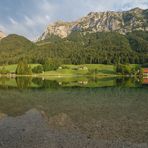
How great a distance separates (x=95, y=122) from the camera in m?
35.2

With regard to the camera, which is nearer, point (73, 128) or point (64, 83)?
point (73, 128)

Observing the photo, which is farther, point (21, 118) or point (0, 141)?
point (21, 118)

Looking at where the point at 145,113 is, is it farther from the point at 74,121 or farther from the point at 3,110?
the point at 3,110

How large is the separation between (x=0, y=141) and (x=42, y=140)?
381cm

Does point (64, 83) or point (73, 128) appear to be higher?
point (64, 83)

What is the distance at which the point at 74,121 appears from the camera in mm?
36062

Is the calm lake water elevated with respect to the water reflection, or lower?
lower

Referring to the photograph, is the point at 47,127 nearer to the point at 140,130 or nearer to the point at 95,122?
the point at 95,122

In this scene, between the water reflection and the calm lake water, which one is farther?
the water reflection

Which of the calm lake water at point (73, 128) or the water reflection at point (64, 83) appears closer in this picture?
the calm lake water at point (73, 128)

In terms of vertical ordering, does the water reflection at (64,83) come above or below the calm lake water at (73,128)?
above

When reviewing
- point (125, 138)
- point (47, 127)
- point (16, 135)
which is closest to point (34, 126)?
point (47, 127)

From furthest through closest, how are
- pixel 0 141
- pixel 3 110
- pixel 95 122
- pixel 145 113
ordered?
pixel 3 110, pixel 145 113, pixel 95 122, pixel 0 141

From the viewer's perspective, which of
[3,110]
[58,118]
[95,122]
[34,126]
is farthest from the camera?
[3,110]
